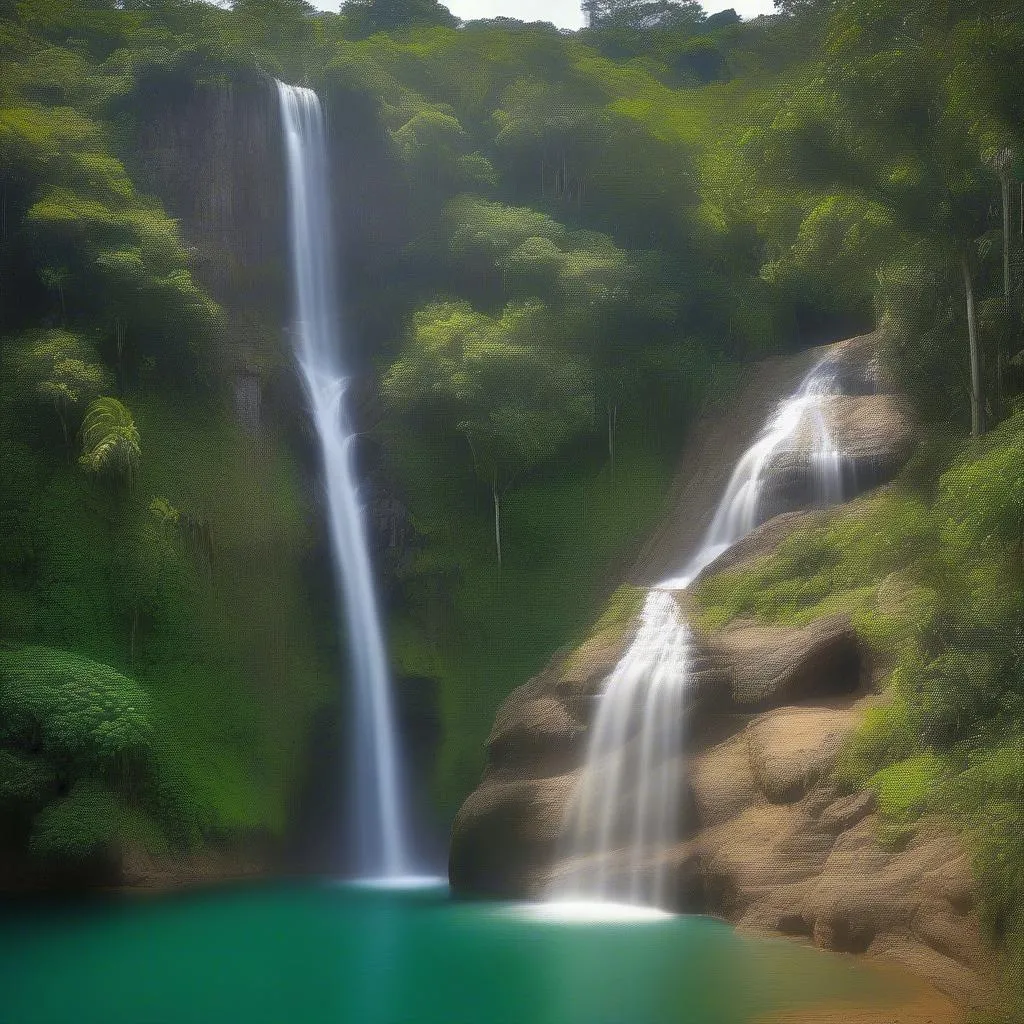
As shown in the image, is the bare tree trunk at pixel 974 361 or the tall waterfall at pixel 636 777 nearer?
the tall waterfall at pixel 636 777

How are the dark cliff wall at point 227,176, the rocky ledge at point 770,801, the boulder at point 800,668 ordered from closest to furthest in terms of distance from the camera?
the rocky ledge at point 770,801, the boulder at point 800,668, the dark cliff wall at point 227,176

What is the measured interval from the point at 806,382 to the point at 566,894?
1158 cm

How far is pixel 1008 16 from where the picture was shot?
1465cm

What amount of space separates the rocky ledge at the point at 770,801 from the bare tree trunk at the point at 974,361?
5.20 feet

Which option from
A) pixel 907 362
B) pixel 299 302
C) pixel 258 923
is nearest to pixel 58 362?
pixel 299 302

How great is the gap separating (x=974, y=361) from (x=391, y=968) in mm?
11741

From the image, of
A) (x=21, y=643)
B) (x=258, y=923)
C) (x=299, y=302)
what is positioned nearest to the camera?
(x=258, y=923)

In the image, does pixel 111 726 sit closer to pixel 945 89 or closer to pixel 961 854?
pixel 961 854

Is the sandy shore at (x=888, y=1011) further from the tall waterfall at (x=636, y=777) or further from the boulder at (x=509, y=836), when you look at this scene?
the boulder at (x=509, y=836)

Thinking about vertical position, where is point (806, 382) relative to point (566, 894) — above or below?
above

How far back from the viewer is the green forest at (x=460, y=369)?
14867mm

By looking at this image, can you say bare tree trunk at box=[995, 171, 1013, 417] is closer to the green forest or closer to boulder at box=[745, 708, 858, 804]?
the green forest

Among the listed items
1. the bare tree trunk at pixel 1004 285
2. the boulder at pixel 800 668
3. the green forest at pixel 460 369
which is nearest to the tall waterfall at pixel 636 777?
the boulder at pixel 800 668

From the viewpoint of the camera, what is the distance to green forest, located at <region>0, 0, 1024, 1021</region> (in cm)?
1487
